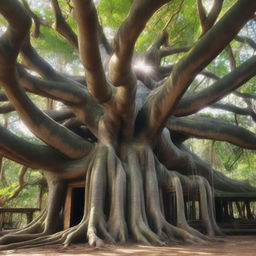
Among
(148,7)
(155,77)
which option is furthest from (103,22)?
(148,7)

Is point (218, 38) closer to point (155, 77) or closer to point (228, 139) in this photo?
point (228, 139)

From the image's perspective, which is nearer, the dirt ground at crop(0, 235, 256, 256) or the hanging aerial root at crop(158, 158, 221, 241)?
the dirt ground at crop(0, 235, 256, 256)

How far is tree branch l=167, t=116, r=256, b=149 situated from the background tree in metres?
0.02

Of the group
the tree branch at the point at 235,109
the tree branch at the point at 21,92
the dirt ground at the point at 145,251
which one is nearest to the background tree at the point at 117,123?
the tree branch at the point at 21,92

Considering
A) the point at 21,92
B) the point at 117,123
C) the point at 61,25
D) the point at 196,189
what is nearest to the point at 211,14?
the point at 117,123

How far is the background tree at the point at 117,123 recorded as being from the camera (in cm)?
399

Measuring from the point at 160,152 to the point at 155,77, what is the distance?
2.79 metres

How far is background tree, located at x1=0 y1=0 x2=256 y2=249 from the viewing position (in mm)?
3994

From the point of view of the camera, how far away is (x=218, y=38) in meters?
4.06

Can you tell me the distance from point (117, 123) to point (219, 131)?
2.60 metres

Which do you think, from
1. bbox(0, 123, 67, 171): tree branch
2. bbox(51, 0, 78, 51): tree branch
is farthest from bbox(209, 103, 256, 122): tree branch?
bbox(0, 123, 67, 171): tree branch

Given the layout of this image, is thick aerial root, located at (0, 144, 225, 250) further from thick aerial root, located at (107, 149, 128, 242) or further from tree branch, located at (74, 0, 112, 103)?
tree branch, located at (74, 0, 112, 103)

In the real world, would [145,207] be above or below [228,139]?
below

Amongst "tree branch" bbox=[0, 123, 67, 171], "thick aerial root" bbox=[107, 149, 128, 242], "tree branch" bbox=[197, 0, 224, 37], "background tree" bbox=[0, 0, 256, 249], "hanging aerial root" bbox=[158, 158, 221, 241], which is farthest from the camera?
"hanging aerial root" bbox=[158, 158, 221, 241]
